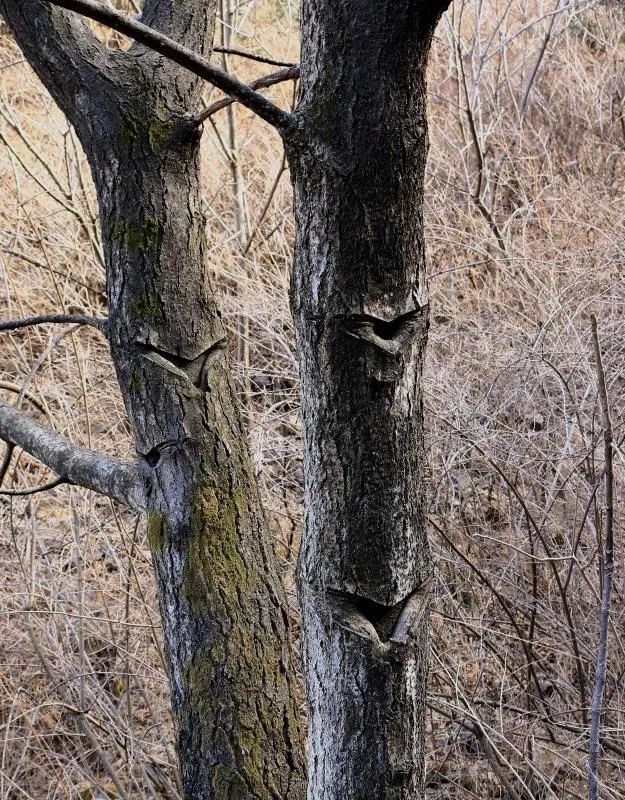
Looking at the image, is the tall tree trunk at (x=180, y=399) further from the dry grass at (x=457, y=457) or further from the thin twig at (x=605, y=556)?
the thin twig at (x=605, y=556)

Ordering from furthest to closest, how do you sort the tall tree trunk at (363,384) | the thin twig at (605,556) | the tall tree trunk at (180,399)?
the tall tree trunk at (180,399)
the thin twig at (605,556)
the tall tree trunk at (363,384)

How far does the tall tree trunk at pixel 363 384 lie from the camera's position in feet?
3.14

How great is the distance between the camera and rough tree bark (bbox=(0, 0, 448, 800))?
97 centimetres

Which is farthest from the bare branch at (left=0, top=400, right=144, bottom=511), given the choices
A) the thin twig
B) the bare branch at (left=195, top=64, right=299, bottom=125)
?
the thin twig

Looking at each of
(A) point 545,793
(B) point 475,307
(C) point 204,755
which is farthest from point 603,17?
(C) point 204,755

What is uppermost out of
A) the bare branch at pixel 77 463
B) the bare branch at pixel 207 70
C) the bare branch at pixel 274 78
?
the bare branch at pixel 274 78

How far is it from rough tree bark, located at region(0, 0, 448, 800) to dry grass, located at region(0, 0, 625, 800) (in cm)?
73

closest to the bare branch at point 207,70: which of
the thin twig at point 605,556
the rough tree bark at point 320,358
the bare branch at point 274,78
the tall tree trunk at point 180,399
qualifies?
the rough tree bark at point 320,358

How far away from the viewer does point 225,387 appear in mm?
1788

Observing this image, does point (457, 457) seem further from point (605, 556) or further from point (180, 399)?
point (605, 556)

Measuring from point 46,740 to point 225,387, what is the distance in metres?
2.45

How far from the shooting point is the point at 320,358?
104 centimetres

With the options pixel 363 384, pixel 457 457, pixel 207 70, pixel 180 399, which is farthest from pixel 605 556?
pixel 457 457

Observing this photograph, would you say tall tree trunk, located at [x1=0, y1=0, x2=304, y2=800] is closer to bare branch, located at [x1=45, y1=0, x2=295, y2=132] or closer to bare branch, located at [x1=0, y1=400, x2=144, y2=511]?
bare branch, located at [x1=0, y1=400, x2=144, y2=511]
